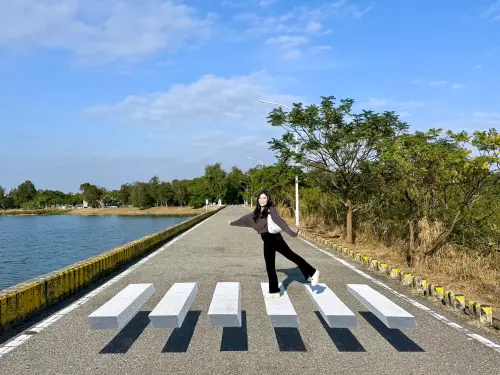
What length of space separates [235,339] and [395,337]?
71.8 inches

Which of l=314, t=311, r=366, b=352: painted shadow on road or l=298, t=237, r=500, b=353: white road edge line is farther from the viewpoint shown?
l=298, t=237, r=500, b=353: white road edge line

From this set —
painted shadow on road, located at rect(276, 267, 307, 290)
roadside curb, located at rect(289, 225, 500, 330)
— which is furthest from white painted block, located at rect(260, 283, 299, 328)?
roadside curb, located at rect(289, 225, 500, 330)

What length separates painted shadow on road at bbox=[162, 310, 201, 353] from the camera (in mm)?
4789

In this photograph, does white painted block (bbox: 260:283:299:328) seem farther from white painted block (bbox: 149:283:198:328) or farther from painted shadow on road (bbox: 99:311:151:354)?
painted shadow on road (bbox: 99:311:151:354)

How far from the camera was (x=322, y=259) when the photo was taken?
40.5 feet

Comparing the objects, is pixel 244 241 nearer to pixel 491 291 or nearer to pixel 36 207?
pixel 491 291

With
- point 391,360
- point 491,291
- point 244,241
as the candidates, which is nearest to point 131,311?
point 391,360

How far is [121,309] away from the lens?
18.3ft

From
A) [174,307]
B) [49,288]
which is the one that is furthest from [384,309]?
[49,288]

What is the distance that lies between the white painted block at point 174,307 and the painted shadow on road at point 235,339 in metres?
0.55

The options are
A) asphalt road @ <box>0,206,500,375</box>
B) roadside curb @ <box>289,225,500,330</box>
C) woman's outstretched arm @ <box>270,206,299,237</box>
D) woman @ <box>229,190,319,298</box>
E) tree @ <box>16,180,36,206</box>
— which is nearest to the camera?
asphalt road @ <box>0,206,500,375</box>

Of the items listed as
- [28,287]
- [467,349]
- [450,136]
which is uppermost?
[450,136]

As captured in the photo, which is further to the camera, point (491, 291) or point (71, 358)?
point (491, 291)

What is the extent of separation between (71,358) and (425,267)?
301 inches
